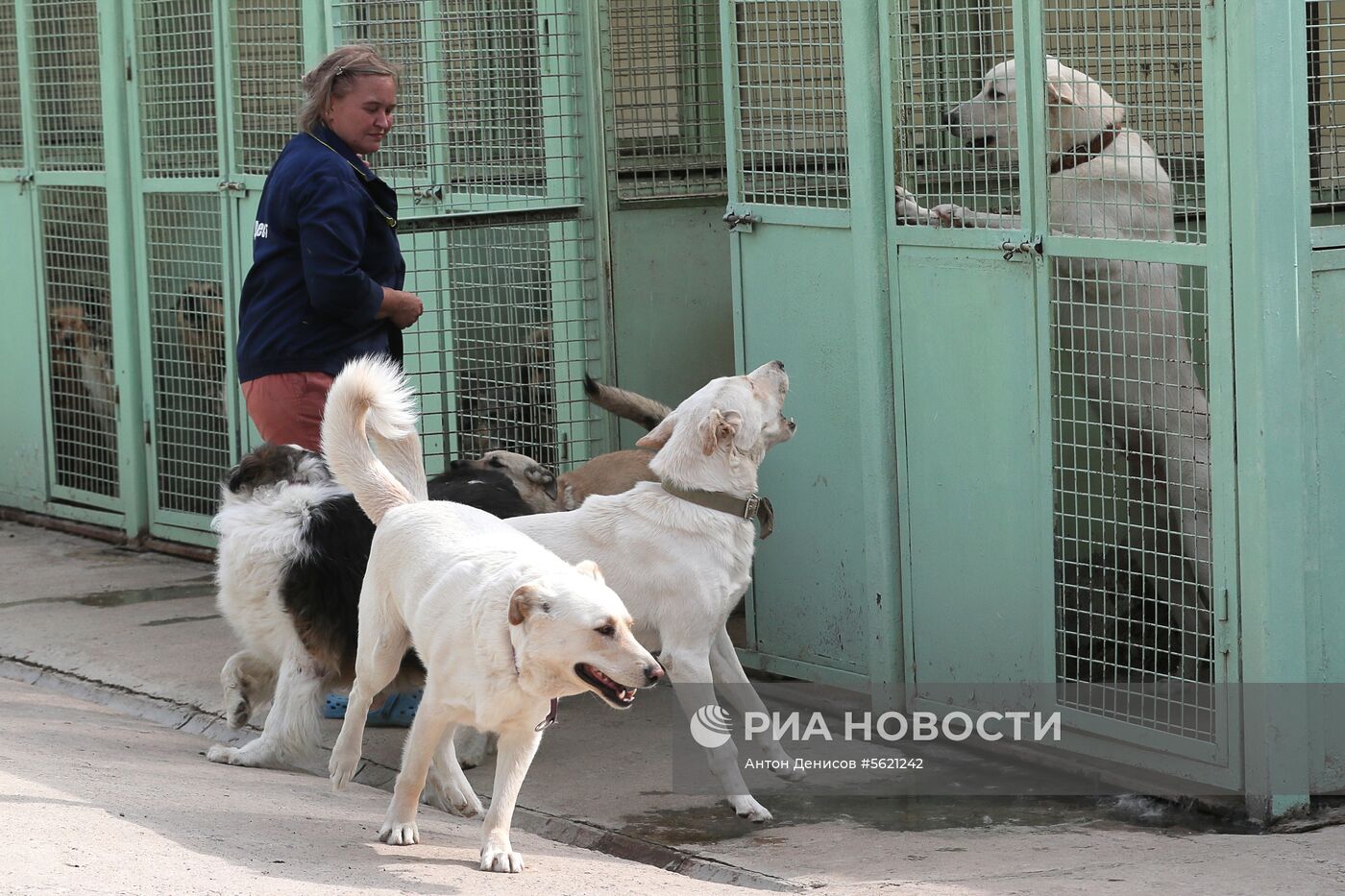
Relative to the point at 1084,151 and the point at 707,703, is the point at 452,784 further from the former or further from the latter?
the point at 1084,151

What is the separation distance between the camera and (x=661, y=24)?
712 cm

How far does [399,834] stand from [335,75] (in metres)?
2.47

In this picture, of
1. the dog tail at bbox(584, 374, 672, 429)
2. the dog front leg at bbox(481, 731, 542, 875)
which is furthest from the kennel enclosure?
the dog front leg at bbox(481, 731, 542, 875)

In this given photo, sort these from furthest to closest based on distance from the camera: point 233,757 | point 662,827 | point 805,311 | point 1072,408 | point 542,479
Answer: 1. point 542,479
2. point 805,311
3. point 233,757
4. point 1072,408
5. point 662,827

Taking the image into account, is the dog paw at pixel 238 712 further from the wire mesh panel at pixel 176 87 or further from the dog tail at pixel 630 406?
the wire mesh panel at pixel 176 87

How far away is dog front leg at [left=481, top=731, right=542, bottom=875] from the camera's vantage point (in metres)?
4.02

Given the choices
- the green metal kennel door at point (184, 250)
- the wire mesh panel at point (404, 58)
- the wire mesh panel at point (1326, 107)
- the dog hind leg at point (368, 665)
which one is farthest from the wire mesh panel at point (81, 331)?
the wire mesh panel at point (1326, 107)

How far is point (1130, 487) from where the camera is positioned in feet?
16.3

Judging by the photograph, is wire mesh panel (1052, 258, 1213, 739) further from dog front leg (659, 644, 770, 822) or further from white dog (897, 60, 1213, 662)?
dog front leg (659, 644, 770, 822)

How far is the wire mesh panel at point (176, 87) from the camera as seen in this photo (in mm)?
7613

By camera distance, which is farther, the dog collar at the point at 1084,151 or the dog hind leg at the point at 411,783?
the dog collar at the point at 1084,151

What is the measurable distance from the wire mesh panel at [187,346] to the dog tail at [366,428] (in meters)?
3.38

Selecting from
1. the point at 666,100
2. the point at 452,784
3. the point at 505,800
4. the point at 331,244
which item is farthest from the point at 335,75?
the point at 505,800

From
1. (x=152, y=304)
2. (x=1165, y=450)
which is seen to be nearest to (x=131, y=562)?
(x=152, y=304)
